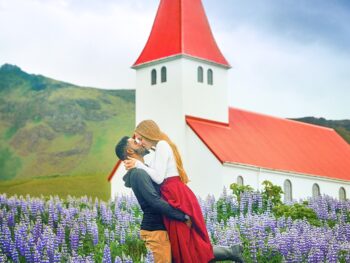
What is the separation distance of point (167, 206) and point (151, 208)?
23 cm

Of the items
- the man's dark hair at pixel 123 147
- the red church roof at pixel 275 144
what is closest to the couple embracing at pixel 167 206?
the man's dark hair at pixel 123 147

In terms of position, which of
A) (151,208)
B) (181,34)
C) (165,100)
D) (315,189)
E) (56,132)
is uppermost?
(56,132)

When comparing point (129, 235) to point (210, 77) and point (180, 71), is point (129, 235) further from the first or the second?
point (210, 77)

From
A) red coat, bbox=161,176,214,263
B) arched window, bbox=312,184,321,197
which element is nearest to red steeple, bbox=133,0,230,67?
arched window, bbox=312,184,321,197

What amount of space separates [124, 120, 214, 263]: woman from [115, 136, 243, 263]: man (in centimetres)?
8

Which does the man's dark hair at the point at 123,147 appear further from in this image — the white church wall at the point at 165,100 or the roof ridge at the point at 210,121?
the roof ridge at the point at 210,121

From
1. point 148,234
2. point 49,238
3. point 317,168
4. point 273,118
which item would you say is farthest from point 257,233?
point 273,118

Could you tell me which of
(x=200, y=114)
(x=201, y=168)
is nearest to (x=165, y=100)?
(x=200, y=114)

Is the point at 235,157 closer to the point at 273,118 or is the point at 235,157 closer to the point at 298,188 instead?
the point at 298,188

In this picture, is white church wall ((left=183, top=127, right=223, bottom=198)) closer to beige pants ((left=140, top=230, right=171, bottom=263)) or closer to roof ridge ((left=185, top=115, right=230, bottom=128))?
roof ridge ((left=185, top=115, right=230, bottom=128))

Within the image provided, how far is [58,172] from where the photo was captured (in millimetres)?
83625

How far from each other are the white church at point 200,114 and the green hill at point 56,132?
12708mm

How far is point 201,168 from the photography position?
51.1 meters

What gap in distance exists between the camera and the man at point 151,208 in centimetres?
1027
